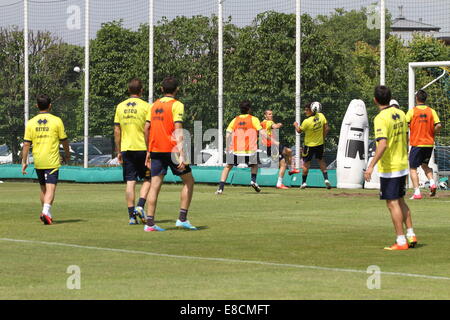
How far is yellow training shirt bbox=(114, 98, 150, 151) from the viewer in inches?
634

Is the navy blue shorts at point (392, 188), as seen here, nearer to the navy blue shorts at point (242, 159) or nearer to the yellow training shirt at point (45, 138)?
the yellow training shirt at point (45, 138)

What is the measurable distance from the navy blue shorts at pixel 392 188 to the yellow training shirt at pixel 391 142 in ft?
0.20

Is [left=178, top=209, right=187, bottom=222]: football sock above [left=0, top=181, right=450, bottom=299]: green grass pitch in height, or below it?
above

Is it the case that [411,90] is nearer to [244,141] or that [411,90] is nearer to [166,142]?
[244,141]

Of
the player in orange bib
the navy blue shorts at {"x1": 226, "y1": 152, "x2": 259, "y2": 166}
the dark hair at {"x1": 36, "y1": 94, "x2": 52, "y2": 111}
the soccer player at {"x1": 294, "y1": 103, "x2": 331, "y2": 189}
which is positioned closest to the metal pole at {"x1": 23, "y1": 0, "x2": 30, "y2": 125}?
the player in orange bib

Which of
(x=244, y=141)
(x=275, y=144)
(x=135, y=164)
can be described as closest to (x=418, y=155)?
(x=244, y=141)

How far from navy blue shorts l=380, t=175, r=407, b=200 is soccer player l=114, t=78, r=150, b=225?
4.68m

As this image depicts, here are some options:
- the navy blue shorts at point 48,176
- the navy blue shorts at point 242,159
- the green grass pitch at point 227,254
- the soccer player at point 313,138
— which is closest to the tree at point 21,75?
the soccer player at point 313,138

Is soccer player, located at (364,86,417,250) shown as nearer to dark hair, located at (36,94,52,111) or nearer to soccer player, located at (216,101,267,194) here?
dark hair, located at (36,94,52,111)

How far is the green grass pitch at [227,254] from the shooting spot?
9.12m

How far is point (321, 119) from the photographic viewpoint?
27.9 meters

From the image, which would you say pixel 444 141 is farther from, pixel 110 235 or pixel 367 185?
pixel 110 235

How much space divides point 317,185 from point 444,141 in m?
4.14
